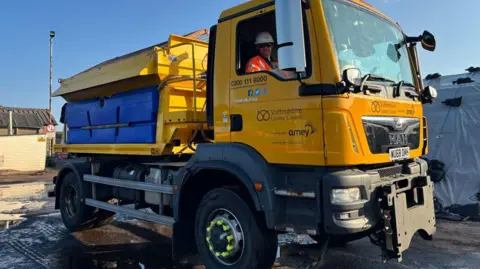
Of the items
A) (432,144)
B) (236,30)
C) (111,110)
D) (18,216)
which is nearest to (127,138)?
(111,110)

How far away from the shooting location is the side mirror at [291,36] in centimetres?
342

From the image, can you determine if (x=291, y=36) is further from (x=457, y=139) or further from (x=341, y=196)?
(x=457, y=139)

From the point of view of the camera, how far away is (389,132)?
400 centimetres

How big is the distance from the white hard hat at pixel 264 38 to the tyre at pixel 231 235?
1665 millimetres

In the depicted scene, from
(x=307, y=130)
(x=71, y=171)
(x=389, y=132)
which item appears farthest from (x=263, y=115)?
(x=71, y=171)

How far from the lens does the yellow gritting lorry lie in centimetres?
357

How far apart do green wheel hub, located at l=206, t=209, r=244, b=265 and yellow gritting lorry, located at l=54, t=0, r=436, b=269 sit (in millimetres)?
13

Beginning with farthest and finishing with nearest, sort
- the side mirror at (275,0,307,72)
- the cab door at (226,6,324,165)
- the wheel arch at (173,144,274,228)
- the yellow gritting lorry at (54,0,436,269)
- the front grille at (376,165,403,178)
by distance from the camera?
the front grille at (376,165,403,178), the wheel arch at (173,144,274,228), the cab door at (226,6,324,165), the yellow gritting lorry at (54,0,436,269), the side mirror at (275,0,307,72)

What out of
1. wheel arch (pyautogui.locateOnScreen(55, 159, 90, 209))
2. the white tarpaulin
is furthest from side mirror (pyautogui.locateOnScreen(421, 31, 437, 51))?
wheel arch (pyautogui.locateOnScreen(55, 159, 90, 209))

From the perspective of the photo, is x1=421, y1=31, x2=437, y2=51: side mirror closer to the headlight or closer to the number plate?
the number plate

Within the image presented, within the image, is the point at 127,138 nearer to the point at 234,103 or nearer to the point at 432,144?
the point at 234,103

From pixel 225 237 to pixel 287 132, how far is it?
1.35 m

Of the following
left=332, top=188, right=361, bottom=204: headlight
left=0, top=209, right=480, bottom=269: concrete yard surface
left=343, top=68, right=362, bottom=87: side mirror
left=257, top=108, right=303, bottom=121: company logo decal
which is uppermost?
left=343, top=68, right=362, bottom=87: side mirror

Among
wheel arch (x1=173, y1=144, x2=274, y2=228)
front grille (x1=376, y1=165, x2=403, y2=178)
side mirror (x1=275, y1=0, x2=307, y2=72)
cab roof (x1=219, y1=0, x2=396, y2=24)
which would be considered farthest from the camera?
cab roof (x1=219, y1=0, x2=396, y2=24)
